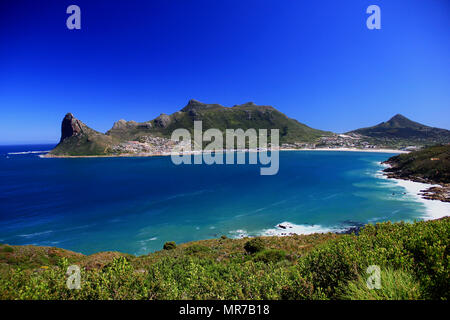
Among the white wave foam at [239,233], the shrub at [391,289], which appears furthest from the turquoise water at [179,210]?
the shrub at [391,289]

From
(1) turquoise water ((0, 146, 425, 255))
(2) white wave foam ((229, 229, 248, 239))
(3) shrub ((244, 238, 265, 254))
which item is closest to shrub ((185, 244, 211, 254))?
(3) shrub ((244, 238, 265, 254))

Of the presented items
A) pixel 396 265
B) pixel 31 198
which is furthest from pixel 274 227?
pixel 31 198

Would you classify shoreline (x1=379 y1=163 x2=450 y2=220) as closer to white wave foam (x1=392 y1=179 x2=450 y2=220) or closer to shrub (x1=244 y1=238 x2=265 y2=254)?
white wave foam (x1=392 y1=179 x2=450 y2=220)

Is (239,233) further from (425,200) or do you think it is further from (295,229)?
(425,200)

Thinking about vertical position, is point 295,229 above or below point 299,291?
below

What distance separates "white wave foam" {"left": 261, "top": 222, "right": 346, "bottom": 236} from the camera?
3225cm

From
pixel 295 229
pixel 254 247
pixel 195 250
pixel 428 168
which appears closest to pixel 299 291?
pixel 254 247

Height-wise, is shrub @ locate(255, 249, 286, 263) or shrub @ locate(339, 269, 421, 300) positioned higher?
shrub @ locate(339, 269, 421, 300)

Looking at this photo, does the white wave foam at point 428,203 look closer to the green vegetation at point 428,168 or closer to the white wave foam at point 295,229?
the green vegetation at point 428,168

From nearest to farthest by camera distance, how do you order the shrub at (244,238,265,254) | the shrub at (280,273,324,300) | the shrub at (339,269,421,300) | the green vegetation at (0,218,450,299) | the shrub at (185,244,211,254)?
the shrub at (339,269,421,300) → the green vegetation at (0,218,450,299) → the shrub at (280,273,324,300) → the shrub at (244,238,265,254) → the shrub at (185,244,211,254)

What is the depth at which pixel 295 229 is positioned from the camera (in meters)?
33.6
